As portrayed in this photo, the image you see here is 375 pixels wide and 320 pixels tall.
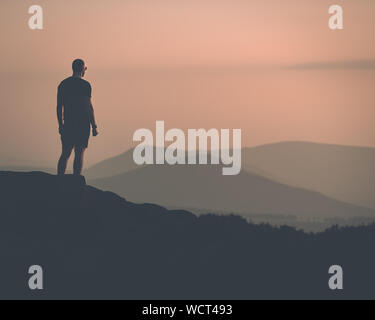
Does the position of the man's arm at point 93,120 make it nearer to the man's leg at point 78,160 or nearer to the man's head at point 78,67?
the man's leg at point 78,160

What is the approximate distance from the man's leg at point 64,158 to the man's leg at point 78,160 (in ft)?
0.43

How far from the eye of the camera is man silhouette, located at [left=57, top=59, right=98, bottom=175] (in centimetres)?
2194

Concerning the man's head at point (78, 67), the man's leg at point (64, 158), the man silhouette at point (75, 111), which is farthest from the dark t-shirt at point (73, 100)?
the man's leg at point (64, 158)

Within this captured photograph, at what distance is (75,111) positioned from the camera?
2197cm

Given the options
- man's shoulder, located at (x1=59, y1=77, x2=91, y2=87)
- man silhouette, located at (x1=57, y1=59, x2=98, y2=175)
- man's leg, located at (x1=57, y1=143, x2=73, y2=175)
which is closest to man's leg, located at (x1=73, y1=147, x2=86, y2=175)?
man silhouette, located at (x1=57, y1=59, x2=98, y2=175)

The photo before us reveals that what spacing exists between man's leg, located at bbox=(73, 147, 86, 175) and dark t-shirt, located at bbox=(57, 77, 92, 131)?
398 mm

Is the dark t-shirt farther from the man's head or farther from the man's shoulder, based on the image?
the man's head

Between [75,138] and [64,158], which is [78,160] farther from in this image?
[75,138]

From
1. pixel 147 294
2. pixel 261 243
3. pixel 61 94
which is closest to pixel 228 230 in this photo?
pixel 261 243

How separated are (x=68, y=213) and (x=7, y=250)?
131cm

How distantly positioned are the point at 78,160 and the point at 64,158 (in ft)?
0.86

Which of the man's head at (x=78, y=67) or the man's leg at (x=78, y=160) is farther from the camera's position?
the man's leg at (x=78, y=160)

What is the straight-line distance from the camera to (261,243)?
22469 mm

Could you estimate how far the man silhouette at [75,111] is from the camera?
21.9 meters
